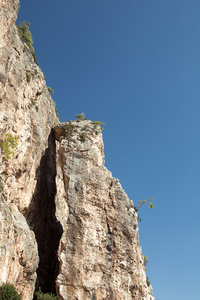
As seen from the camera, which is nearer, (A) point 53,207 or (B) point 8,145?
(B) point 8,145

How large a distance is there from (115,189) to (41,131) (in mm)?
10653

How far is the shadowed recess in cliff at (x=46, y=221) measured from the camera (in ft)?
110

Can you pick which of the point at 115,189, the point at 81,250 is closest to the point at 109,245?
the point at 81,250

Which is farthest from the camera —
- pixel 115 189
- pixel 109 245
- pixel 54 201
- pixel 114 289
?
pixel 54 201

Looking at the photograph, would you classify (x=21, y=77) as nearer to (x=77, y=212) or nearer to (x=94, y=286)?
(x=77, y=212)

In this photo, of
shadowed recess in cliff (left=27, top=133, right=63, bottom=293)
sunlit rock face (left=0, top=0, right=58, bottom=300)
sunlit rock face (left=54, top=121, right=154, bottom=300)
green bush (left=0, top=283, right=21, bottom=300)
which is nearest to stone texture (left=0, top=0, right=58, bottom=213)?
sunlit rock face (left=0, top=0, right=58, bottom=300)

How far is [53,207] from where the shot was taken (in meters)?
37.6

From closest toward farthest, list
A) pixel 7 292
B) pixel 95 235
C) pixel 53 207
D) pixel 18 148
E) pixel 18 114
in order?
pixel 7 292 → pixel 18 148 → pixel 95 235 → pixel 18 114 → pixel 53 207

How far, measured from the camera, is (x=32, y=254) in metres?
27.1

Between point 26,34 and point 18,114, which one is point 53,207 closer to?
point 18,114

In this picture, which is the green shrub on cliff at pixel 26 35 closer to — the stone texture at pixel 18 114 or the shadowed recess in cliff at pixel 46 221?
the stone texture at pixel 18 114

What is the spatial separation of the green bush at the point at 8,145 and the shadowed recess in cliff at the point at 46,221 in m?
7.33

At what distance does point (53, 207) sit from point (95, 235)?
8693 millimetres

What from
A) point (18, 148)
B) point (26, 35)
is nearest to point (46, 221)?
point (18, 148)
